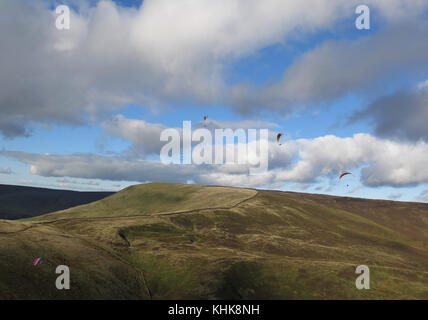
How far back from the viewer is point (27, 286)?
211ft

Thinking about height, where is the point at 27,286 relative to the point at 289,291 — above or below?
above

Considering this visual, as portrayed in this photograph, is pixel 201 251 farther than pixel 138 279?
Yes

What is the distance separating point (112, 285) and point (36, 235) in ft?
110

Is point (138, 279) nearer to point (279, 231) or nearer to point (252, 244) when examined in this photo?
point (252, 244)

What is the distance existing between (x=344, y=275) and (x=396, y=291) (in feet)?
45.3

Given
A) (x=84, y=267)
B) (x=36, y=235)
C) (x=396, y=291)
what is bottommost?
(x=396, y=291)

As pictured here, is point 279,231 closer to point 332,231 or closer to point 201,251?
point 332,231

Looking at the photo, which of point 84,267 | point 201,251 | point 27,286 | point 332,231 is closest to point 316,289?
point 201,251

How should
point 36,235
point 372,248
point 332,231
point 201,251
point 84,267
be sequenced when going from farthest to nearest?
1. point 332,231
2. point 372,248
3. point 201,251
4. point 36,235
5. point 84,267
